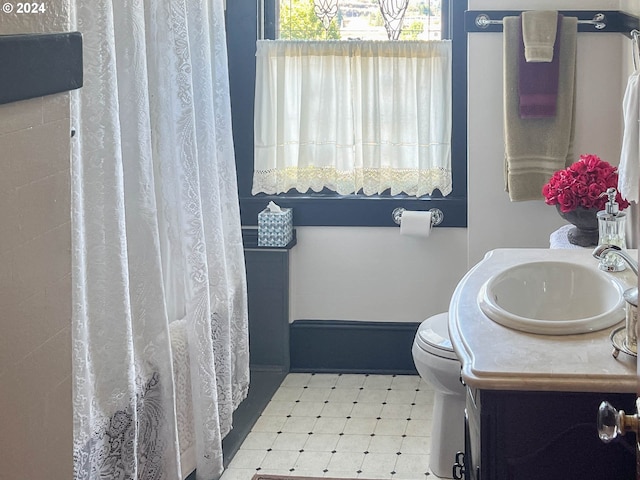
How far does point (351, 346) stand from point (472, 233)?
0.73 metres

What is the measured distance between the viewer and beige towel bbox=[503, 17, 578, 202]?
3.34 metres

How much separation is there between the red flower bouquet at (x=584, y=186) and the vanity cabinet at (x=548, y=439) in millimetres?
1242

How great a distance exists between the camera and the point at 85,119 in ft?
6.88

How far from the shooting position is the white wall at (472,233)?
337 cm

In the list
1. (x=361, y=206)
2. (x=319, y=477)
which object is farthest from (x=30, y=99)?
(x=361, y=206)

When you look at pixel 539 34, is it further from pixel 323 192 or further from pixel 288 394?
pixel 288 394

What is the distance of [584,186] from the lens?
2.83 m

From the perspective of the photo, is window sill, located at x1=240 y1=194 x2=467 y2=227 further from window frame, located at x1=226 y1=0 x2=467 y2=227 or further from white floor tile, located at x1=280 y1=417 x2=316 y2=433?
white floor tile, located at x1=280 y1=417 x2=316 y2=433

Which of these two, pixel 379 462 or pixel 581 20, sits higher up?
pixel 581 20

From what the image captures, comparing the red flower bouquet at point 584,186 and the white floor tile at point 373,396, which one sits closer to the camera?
the red flower bouquet at point 584,186

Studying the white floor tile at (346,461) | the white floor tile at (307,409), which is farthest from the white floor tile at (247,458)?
the white floor tile at (307,409)

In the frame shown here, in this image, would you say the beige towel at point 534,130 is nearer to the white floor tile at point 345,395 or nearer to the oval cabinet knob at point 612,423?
the white floor tile at point 345,395

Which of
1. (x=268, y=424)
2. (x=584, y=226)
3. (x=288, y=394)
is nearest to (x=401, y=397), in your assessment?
(x=288, y=394)

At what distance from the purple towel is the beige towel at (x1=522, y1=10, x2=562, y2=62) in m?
0.03
